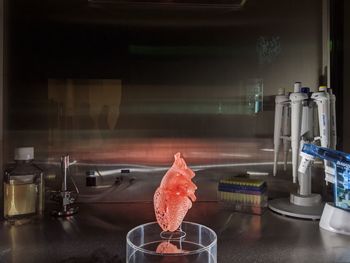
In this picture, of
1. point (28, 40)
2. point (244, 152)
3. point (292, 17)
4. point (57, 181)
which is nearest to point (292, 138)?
point (244, 152)

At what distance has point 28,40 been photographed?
1083 mm

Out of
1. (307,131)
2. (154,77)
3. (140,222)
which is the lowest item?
(140,222)

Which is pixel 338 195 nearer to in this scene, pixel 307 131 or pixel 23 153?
pixel 307 131

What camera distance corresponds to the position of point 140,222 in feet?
2.99

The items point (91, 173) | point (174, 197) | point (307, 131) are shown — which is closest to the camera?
point (174, 197)

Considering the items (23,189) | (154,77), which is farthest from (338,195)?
(23,189)

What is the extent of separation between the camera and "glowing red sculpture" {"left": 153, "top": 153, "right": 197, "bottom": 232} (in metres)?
0.67

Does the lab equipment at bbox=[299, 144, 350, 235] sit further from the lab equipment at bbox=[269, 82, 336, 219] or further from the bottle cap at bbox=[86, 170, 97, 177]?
the bottle cap at bbox=[86, 170, 97, 177]

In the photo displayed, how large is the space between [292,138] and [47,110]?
79 centimetres

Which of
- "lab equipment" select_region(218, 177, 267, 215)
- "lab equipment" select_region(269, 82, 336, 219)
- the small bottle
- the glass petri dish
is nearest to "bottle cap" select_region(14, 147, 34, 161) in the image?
the small bottle

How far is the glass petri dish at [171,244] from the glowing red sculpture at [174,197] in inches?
1.5

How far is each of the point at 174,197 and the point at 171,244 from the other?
104mm

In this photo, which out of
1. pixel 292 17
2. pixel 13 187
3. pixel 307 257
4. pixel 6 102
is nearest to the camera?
pixel 307 257

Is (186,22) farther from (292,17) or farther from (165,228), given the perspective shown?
(165,228)
